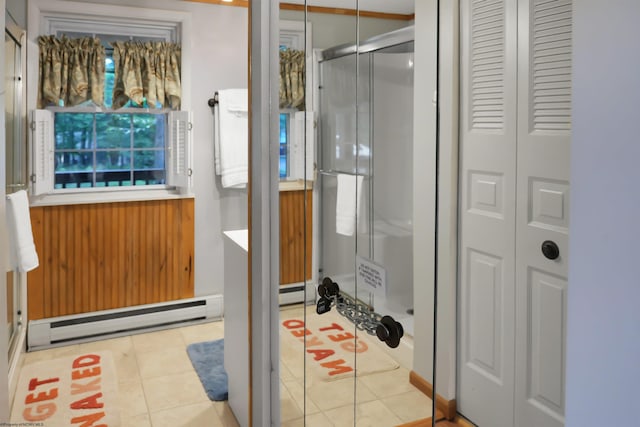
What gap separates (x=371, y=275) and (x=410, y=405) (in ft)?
1.09

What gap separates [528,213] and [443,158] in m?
0.20

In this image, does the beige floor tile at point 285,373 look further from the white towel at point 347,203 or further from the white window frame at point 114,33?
the white window frame at point 114,33

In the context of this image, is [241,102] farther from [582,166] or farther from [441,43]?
[582,166]

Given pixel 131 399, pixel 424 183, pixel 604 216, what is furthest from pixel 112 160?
pixel 604 216

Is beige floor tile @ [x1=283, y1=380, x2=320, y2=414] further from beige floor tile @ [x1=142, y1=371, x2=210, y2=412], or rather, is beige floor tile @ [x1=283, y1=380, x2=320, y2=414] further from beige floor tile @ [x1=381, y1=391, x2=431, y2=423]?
beige floor tile @ [x1=142, y1=371, x2=210, y2=412]

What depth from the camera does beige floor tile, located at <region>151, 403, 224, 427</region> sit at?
2543 millimetres

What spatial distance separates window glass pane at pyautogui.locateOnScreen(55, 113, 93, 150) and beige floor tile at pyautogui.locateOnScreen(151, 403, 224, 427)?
2064 mm

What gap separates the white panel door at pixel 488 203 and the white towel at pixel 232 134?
2.93 meters

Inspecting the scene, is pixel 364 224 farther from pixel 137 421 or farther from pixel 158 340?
pixel 158 340

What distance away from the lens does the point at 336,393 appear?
5.15ft

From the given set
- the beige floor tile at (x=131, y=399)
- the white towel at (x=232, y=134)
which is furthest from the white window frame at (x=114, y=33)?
the beige floor tile at (x=131, y=399)

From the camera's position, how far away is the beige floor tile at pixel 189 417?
2.54 meters

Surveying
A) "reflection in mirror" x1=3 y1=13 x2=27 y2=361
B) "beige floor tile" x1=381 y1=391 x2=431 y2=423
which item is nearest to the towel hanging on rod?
"reflection in mirror" x1=3 y1=13 x2=27 y2=361

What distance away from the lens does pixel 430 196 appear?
1.10m
